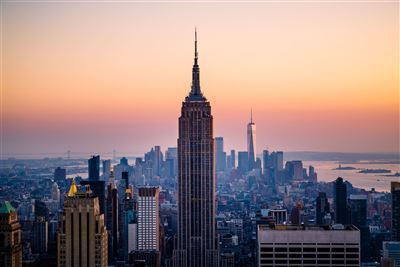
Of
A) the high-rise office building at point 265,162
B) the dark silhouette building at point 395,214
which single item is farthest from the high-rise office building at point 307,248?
the high-rise office building at point 265,162

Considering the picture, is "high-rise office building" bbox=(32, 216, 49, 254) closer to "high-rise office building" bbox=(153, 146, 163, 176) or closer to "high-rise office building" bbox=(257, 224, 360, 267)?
"high-rise office building" bbox=(257, 224, 360, 267)

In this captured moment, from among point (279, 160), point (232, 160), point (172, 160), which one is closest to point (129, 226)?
point (172, 160)

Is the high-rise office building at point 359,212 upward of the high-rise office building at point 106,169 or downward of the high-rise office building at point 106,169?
downward

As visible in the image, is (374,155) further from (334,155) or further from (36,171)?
(36,171)

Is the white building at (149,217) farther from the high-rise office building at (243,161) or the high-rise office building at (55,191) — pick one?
the high-rise office building at (55,191)

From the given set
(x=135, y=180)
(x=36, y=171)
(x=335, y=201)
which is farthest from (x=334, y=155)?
(x=135, y=180)
